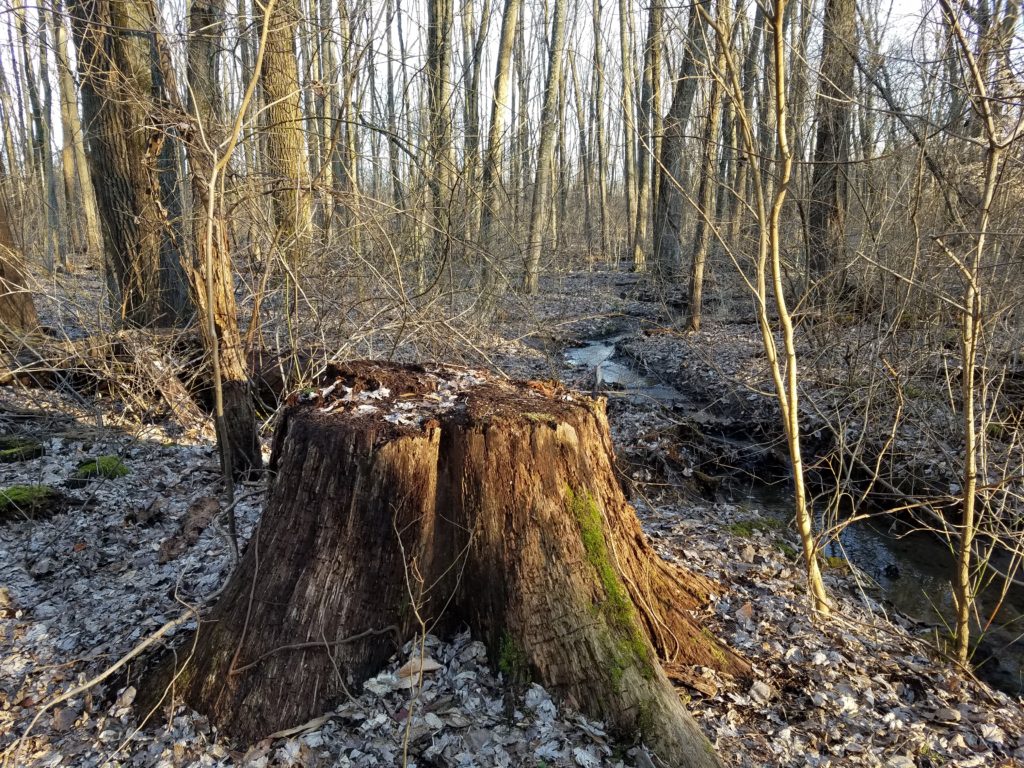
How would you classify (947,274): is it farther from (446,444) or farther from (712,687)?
(446,444)

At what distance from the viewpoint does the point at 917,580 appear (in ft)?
15.3

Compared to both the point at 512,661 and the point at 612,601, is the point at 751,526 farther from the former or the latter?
the point at 512,661

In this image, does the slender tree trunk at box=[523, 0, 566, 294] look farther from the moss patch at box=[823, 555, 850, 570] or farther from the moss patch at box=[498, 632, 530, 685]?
the moss patch at box=[498, 632, 530, 685]

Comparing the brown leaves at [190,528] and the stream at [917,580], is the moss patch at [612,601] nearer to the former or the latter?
the stream at [917,580]

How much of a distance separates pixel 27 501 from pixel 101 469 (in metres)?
0.58

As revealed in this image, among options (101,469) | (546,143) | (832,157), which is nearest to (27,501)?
(101,469)

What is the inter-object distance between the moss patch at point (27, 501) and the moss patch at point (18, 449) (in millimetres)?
698

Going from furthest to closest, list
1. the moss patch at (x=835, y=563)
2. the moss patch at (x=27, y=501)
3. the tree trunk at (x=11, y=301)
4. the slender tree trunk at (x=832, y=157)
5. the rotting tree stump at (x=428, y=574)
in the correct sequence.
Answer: the slender tree trunk at (x=832, y=157)
the tree trunk at (x=11, y=301)
the moss patch at (x=835, y=563)
the moss patch at (x=27, y=501)
the rotting tree stump at (x=428, y=574)

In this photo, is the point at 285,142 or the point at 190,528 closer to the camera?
the point at 190,528

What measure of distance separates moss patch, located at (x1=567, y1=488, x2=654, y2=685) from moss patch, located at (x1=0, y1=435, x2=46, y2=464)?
449 cm

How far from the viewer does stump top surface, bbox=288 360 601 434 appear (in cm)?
258

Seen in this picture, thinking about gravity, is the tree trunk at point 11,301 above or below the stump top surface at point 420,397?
above

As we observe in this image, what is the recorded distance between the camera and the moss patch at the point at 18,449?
4562mm

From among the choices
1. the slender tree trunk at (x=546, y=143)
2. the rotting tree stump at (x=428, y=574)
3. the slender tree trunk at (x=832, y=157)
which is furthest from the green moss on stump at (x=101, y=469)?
the slender tree trunk at (x=546, y=143)
